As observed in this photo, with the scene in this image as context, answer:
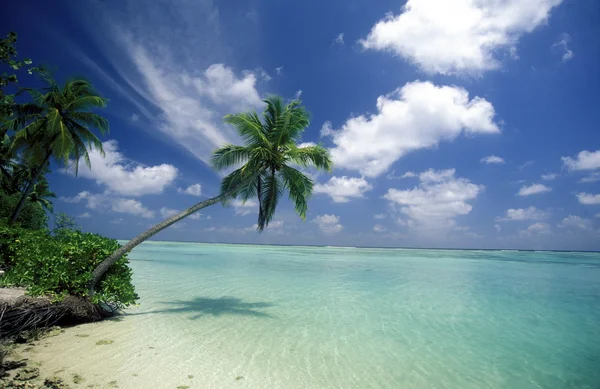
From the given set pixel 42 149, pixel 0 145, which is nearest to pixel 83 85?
pixel 42 149

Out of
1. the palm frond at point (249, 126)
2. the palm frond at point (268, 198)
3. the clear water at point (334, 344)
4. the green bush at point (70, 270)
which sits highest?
the palm frond at point (249, 126)

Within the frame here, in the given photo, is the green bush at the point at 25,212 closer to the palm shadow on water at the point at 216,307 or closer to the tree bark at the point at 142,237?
the palm shadow on water at the point at 216,307

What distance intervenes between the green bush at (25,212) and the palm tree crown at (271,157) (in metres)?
18.0

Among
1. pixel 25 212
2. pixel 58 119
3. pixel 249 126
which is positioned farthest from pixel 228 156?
pixel 25 212

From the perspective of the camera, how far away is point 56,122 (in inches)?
460

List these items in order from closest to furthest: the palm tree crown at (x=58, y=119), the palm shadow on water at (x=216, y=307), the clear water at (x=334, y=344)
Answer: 1. the clear water at (x=334, y=344)
2. the palm shadow on water at (x=216, y=307)
3. the palm tree crown at (x=58, y=119)

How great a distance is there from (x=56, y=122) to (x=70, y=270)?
8.45 meters

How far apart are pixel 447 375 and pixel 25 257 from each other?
841 centimetres

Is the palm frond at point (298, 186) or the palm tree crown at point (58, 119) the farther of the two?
the palm tree crown at point (58, 119)

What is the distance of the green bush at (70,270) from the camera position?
591cm

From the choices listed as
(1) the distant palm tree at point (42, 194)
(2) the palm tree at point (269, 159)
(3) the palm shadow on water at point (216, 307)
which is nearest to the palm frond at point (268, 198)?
(2) the palm tree at point (269, 159)

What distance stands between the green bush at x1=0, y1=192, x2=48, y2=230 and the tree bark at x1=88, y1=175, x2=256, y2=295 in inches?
692

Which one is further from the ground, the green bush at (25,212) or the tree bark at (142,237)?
the green bush at (25,212)

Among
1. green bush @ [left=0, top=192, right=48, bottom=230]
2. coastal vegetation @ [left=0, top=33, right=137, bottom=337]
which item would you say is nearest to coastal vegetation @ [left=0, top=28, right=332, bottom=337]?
coastal vegetation @ [left=0, top=33, right=137, bottom=337]
